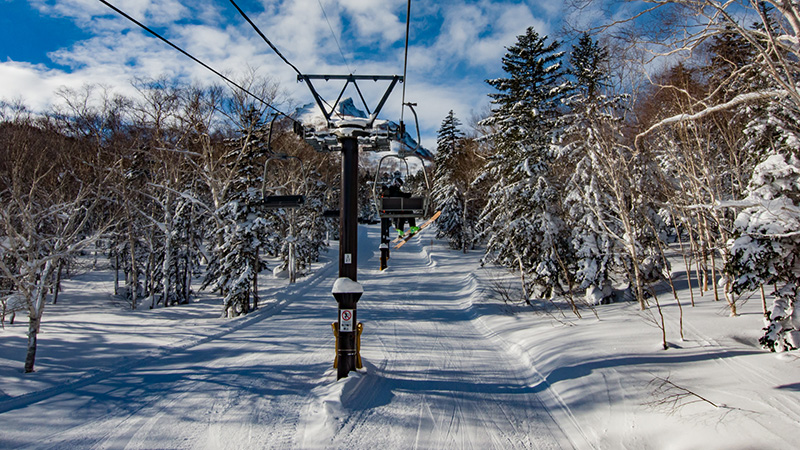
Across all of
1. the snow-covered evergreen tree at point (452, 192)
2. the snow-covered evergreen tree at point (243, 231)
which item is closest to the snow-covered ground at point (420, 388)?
the snow-covered evergreen tree at point (243, 231)

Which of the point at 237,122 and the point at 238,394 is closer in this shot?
the point at 238,394

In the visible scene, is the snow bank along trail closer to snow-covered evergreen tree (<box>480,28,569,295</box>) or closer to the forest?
the forest

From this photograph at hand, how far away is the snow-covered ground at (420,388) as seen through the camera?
5.04m

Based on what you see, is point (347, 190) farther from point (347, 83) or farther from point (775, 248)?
point (775, 248)

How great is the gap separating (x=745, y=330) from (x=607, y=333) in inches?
96.4

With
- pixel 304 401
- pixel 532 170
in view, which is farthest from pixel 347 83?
pixel 532 170

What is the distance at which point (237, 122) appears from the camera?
1788 centimetres

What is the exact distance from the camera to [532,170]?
51.9ft

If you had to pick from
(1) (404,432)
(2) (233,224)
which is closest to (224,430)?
(1) (404,432)

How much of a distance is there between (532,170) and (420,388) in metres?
11.3

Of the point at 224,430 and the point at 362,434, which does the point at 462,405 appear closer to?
the point at 362,434

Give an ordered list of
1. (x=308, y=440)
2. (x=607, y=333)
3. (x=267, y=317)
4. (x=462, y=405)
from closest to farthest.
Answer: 1. (x=308, y=440)
2. (x=462, y=405)
3. (x=607, y=333)
4. (x=267, y=317)

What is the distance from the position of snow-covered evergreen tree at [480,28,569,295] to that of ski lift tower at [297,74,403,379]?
32.8ft

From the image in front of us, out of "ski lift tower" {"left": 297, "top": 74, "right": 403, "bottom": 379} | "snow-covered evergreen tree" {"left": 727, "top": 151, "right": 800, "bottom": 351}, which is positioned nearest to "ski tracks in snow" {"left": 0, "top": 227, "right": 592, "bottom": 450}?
"ski lift tower" {"left": 297, "top": 74, "right": 403, "bottom": 379}
